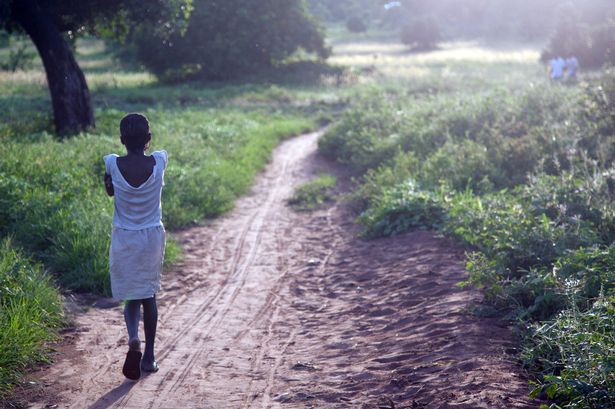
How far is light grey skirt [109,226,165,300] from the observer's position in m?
5.01

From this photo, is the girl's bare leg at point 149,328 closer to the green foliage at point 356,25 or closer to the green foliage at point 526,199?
the green foliage at point 526,199

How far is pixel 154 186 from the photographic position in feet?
16.7

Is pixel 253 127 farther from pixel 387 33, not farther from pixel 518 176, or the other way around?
pixel 387 33

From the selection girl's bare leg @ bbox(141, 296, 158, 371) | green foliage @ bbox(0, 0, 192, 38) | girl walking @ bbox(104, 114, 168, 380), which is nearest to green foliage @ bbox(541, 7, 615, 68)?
green foliage @ bbox(0, 0, 192, 38)

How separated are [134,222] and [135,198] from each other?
173 millimetres

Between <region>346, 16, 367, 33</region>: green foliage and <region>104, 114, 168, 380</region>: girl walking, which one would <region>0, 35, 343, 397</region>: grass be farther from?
<region>346, 16, 367, 33</region>: green foliage

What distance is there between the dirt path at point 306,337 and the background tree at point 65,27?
250 inches

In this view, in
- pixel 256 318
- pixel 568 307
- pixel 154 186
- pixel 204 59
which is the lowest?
pixel 256 318

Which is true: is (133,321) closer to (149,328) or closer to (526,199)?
(149,328)

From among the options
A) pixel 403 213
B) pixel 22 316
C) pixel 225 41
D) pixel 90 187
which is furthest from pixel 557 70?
pixel 22 316

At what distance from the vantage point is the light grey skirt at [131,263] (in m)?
5.01

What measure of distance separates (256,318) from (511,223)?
2662 mm

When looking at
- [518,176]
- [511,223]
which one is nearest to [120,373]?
[511,223]

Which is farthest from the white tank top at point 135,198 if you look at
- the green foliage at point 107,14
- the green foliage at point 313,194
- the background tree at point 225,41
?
the background tree at point 225,41
